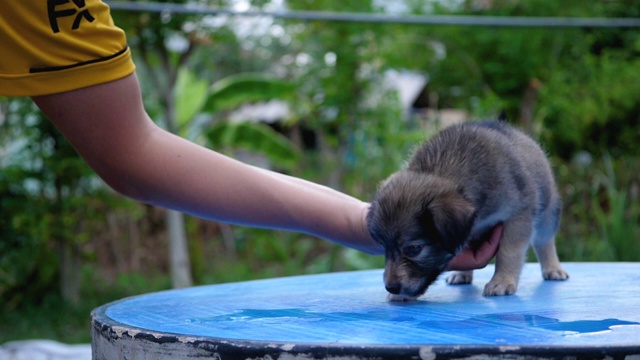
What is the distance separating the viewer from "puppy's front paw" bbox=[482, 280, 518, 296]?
2246 millimetres

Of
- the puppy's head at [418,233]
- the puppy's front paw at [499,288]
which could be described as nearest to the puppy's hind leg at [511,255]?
the puppy's front paw at [499,288]

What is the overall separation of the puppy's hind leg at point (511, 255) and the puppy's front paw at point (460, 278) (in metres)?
0.24

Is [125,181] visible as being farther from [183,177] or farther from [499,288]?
[499,288]

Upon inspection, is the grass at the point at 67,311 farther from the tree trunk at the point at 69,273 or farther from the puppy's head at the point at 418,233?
the puppy's head at the point at 418,233

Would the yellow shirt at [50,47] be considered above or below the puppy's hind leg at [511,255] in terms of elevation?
above

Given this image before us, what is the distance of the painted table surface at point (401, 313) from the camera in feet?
4.94

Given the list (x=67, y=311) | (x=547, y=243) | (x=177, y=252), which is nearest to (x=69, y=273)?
(x=67, y=311)

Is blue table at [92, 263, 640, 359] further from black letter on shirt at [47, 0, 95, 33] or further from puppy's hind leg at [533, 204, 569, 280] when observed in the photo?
black letter on shirt at [47, 0, 95, 33]

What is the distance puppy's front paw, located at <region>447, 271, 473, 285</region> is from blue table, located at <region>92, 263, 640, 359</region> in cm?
9

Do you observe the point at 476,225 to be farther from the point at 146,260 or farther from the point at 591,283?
the point at 146,260

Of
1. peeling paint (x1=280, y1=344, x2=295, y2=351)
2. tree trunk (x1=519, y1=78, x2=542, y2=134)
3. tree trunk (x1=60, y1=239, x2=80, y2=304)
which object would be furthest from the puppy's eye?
tree trunk (x1=519, y1=78, x2=542, y2=134)

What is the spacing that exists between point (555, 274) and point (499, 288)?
1.47ft

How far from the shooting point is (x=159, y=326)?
5.66 feet

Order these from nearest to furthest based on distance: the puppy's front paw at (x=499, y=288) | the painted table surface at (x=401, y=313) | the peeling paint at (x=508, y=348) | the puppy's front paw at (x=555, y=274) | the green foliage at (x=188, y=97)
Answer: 1. the peeling paint at (x=508, y=348)
2. the painted table surface at (x=401, y=313)
3. the puppy's front paw at (x=499, y=288)
4. the puppy's front paw at (x=555, y=274)
5. the green foliage at (x=188, y=97)
